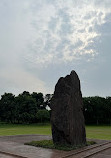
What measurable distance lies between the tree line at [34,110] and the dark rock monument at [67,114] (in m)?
36.8

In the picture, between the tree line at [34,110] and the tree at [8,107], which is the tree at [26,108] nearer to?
the tree line at [34,110]

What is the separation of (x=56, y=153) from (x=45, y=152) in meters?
0.63

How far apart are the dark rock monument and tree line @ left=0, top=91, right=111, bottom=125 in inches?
1449

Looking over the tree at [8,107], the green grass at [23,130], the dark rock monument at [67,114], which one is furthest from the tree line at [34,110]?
the dark rock monument at [67,114]

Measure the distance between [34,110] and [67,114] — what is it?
42.4 m

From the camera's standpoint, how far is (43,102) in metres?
68.1

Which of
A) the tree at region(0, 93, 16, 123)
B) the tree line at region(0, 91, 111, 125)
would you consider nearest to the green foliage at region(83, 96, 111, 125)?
the tree line at region(0, 91, 111, 125)

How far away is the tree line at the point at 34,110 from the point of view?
5050cm

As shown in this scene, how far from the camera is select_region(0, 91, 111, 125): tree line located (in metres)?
50.5

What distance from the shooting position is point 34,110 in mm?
53875

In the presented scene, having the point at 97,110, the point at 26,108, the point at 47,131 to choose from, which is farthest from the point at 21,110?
the point at 47,131

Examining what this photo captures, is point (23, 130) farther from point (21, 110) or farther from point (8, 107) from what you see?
point (8, 107)

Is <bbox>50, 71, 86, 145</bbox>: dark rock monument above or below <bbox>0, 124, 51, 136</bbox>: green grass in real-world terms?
above

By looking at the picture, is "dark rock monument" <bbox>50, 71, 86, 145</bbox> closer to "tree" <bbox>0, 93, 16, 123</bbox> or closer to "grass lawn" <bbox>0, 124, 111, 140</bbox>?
"grass lawn" <bbox>0, 124, 111, 140</bbox>
